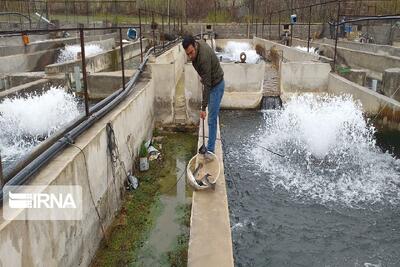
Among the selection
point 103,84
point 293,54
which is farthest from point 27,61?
point 293,54

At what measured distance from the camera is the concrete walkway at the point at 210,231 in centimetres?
416

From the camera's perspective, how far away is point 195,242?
14.6 feet

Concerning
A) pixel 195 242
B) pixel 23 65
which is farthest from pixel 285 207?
pixel 23 65

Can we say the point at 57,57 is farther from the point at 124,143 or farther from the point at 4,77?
the point at 124,143

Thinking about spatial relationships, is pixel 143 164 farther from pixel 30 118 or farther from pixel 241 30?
pixel 241 30

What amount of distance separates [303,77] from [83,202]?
437 inches

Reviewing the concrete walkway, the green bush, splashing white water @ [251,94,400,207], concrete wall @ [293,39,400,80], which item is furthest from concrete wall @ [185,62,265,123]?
the concrete walkway

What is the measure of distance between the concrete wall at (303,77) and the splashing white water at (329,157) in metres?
1.91

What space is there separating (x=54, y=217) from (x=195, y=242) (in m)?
1.61

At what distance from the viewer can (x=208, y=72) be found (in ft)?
19.1

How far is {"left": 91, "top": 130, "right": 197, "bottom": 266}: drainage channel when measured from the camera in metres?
5.65

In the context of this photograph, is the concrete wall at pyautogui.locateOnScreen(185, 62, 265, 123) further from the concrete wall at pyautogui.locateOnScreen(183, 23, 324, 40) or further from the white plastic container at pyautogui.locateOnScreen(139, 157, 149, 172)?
the concrete wall at pyautogui.locateOnScreen(183, 23, 324, 40)

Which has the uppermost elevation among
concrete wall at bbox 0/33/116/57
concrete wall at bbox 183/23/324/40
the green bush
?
concrete wall at bbox 183/23/324/40

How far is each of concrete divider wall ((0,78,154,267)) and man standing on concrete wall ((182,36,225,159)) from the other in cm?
173
